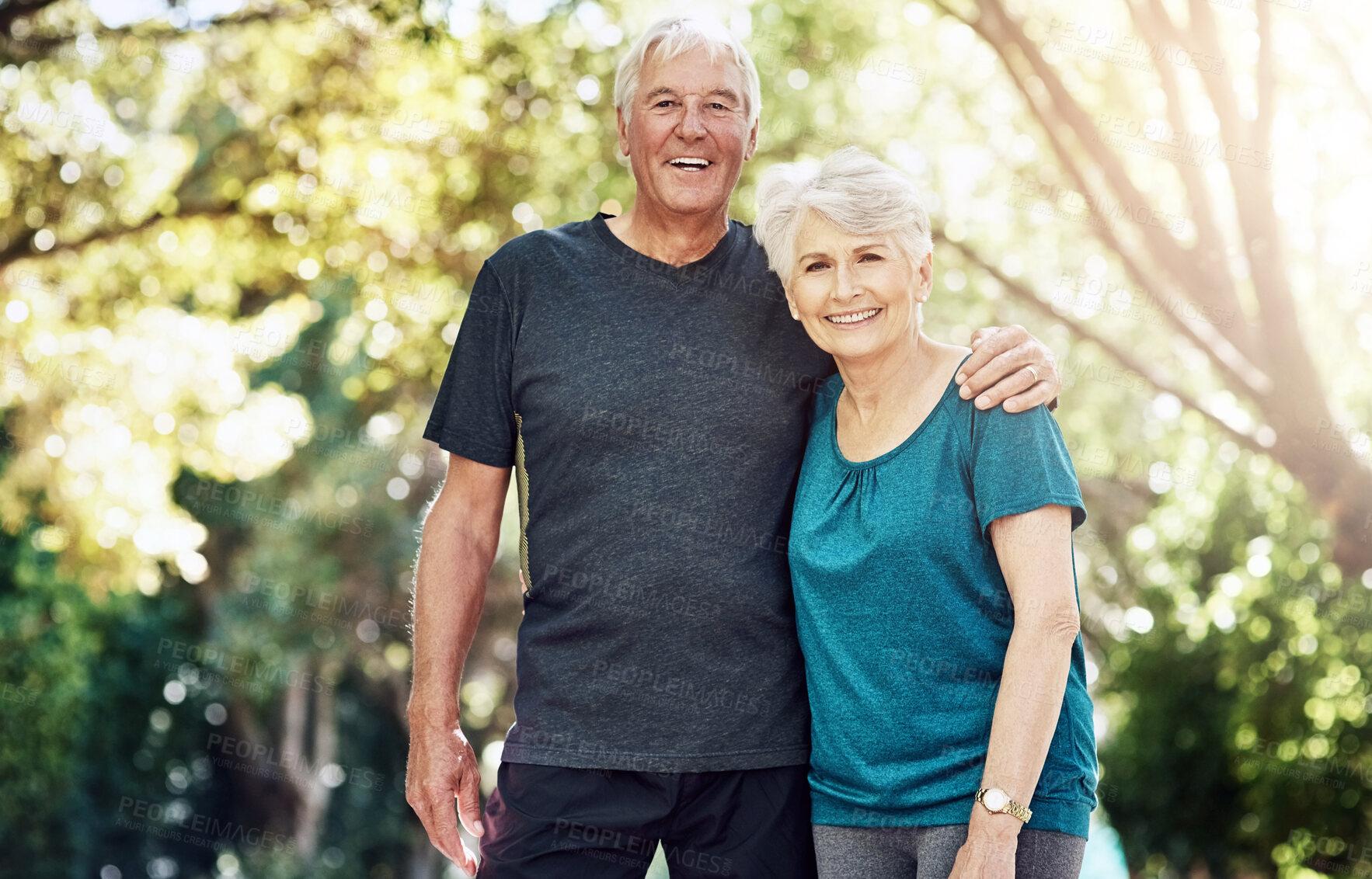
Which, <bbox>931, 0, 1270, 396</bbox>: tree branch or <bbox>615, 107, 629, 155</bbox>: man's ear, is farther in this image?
<bbox>931, 0, 1270, 396</bbox>: tree branch

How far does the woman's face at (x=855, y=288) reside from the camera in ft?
8.48

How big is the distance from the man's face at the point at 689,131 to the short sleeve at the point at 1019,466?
97 cm

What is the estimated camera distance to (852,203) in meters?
2.56

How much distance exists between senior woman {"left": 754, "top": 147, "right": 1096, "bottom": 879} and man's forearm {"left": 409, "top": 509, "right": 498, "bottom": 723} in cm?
87

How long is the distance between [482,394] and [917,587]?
3.87 ft

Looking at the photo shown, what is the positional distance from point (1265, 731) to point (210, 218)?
9371 millimetres

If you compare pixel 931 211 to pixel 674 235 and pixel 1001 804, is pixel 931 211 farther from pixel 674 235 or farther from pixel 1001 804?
pixel 1001 804

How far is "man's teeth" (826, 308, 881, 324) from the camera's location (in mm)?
2596

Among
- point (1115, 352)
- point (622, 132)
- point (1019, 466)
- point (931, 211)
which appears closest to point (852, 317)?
point (1019, 466)

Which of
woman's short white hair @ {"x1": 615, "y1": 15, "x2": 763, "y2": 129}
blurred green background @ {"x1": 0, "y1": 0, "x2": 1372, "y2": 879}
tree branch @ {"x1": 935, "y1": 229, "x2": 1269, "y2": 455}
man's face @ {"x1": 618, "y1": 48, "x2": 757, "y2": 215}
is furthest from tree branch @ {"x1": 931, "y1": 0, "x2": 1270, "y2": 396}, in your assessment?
man's face @ {"x1": 618, "y1": 48, "x2": 757, "y2": 215}

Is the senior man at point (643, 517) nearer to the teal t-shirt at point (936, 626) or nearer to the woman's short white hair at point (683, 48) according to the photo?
the woman's short white hair at point (683, 48)

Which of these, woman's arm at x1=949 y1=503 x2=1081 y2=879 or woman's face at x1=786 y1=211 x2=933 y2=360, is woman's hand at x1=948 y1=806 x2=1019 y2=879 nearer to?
woman's arm at x1=949 y1=503 x2=1081 y2=879

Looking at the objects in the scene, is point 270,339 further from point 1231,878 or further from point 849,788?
point 1231,878

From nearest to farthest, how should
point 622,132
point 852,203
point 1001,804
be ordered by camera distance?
1. point 1001,804
2. point 852,203
3. point 622,132
